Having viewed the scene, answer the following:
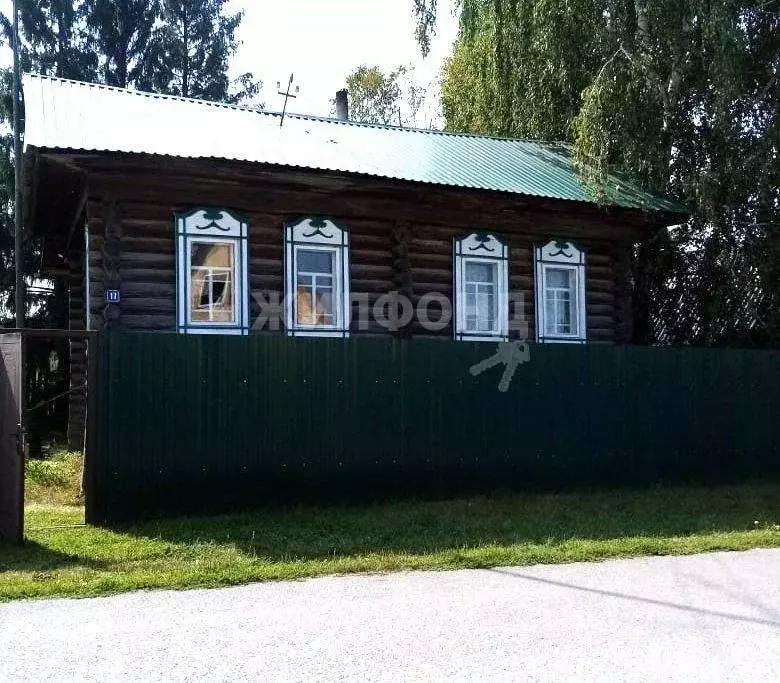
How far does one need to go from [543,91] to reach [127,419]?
41.9 ft

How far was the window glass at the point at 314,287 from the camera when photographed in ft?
42.1

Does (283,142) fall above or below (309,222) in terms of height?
above

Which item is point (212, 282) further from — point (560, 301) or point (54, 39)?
point (54, 39)

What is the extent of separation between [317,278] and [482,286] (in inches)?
114

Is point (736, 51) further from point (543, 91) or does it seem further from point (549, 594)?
point (549, 594)

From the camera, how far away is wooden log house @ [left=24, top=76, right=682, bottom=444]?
11602mm

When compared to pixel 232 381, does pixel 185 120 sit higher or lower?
higher

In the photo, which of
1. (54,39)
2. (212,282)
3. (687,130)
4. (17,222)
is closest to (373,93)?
(54,39)

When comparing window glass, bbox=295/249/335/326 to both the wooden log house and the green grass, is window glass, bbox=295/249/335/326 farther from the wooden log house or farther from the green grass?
the green grass

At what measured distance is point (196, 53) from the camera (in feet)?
93.3

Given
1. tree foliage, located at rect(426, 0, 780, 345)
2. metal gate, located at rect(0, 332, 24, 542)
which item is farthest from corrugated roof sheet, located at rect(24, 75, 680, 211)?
metal gate, located at rect(0, 332, 24, 542)

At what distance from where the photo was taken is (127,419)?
841 centimetres

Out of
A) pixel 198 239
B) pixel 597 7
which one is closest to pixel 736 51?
pixel 597 7

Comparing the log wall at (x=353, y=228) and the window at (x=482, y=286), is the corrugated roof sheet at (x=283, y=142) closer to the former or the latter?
the log wall at (x=353, y=228)
